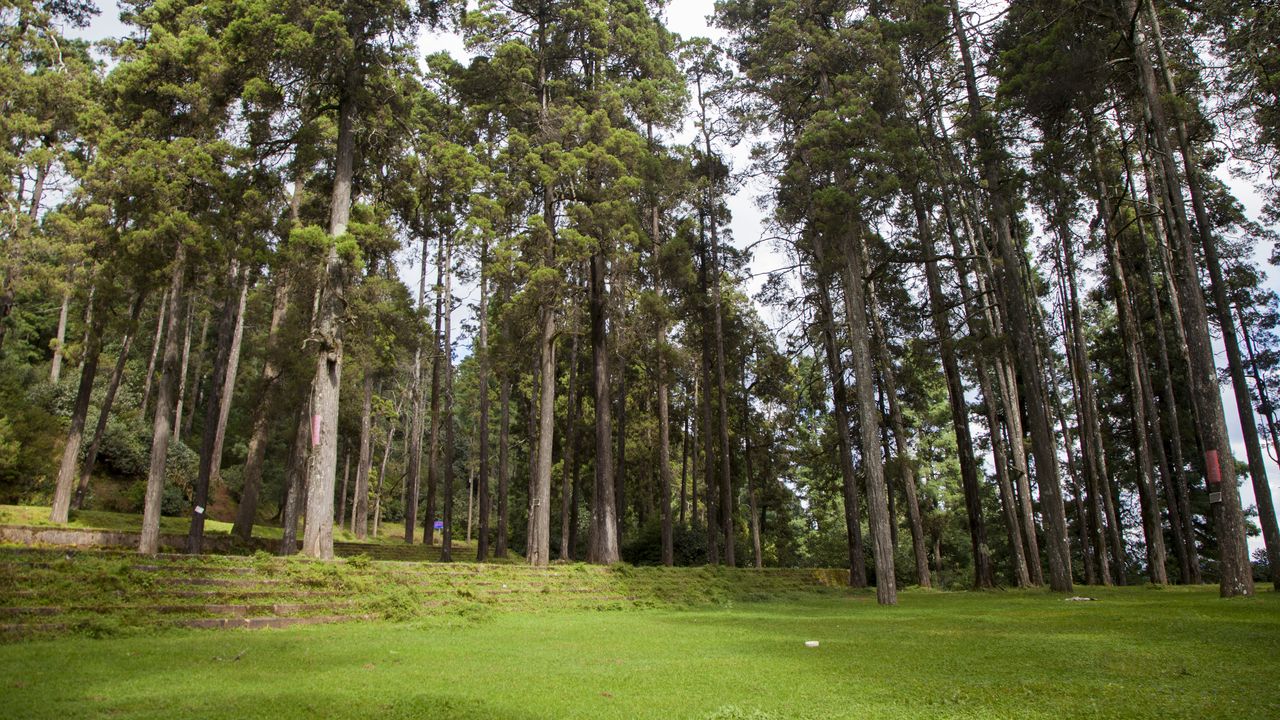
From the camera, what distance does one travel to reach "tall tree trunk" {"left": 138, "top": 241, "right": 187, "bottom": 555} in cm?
1285

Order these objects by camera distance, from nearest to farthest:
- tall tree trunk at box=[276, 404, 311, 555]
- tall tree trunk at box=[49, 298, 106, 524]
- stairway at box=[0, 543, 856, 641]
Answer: stairway at box=[0, 543, 856, 641] < tall tree trunk at box=[276, 404, 311, 555] < tall tree trunk at box=[49, 298, 106, 524]

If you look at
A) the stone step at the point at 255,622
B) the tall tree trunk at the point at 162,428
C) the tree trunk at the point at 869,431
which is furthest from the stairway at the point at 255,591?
the tall tree trunk at the point at 162,428

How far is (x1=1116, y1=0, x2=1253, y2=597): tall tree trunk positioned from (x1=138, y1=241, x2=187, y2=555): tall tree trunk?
17.8 metres

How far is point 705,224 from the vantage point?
80.2ft

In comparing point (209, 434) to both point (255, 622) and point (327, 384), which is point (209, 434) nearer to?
point (327, 384)

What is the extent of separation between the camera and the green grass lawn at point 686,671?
3.76 meters

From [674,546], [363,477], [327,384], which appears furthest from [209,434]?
[674,546]

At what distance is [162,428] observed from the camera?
44.0 ft

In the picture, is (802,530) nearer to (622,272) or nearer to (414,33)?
(622,272)

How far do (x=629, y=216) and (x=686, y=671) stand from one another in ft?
45.7

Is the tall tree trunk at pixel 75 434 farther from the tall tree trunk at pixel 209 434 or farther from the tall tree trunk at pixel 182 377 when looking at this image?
the tall tree trunk at pixel 182 377

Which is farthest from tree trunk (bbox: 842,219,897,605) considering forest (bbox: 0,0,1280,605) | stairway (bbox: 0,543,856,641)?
stairway (bbox: 0,543,856,641)

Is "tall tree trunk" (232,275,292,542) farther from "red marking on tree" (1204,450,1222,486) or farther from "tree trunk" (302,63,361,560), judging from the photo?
"red marking on tree" (1204,450,1222,486)

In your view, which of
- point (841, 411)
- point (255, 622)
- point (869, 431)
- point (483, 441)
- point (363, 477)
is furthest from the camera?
point (363, 477)
